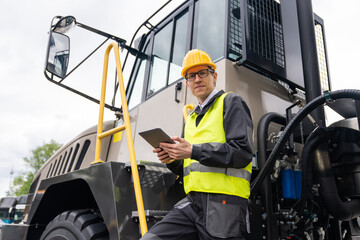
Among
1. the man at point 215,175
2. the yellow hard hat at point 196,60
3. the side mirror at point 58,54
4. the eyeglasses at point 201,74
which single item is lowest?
the man at point 215,175

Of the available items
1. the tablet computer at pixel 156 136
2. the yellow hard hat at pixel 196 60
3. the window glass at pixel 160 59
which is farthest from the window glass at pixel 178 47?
the tablet computer at pixel 156 136

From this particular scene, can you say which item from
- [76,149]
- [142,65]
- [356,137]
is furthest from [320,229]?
[76,149]

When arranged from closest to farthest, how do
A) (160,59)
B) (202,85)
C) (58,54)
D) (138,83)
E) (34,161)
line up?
1. (202,85)
2. (58,54)
3. (160,59)
4. (138,83)
5. (34,161)

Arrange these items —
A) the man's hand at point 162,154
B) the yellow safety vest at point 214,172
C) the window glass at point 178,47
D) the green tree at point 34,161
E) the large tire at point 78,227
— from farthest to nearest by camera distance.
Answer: the green tree at point 34,161 < the window glass at point 178,47 < the large tire at point 78,227 < the man's hand at point 162,154 < the yellow safety vest at point 214,172

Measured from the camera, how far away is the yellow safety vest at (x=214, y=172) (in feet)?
5.44

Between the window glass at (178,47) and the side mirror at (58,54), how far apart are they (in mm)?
1022

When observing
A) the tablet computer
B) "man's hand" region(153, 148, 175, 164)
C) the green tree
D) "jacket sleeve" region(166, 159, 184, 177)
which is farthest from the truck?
the green tree

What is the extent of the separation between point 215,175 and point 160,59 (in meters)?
1.95

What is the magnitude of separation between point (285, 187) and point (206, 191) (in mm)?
783

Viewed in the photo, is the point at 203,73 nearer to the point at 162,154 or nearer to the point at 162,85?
the point at 162,154

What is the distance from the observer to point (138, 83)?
12.0 feet

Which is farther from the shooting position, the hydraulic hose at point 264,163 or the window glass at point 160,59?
the window glass at point 160,59

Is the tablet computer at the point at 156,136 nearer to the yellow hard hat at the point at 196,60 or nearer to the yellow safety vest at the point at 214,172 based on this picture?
the yellow safety vest at the point at 214,172

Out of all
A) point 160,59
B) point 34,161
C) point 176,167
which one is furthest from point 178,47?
point 34,161
